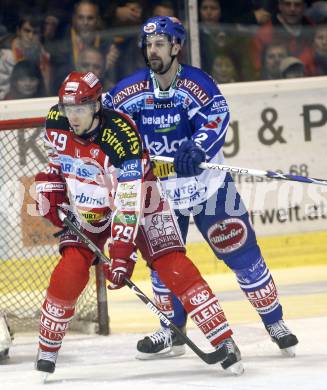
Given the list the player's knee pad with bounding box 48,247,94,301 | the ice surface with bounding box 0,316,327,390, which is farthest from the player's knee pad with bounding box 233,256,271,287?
the player's knee pad with bounding box 48,247,94,301

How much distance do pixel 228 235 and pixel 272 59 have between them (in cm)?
339

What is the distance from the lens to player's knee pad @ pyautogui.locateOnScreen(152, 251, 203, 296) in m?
6.27

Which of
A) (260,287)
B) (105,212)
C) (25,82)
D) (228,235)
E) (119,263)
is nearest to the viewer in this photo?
(119,263)

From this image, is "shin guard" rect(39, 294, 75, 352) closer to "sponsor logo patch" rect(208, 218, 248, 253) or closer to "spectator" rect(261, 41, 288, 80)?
"sponsor logo patch" rect(208, 218, 248, 253)

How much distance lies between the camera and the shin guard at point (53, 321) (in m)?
6.29

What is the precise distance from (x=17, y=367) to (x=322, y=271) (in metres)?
3.30

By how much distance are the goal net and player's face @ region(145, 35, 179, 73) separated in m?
1.62

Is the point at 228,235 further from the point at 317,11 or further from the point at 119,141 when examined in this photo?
the point at 317,11

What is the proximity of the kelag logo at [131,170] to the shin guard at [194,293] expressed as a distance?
1.34 feet

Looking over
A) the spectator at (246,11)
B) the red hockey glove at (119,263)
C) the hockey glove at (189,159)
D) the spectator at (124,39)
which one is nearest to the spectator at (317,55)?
the spectator at (246,11)

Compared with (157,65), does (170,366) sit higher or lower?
lower

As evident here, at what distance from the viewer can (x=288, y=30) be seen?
997 centimetres

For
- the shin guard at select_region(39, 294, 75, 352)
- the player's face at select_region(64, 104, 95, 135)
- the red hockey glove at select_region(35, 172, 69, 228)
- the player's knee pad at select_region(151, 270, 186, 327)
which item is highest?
the player's face at select_region(64, 104, 95, 135)

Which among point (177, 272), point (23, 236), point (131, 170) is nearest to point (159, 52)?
point (131, 170)
